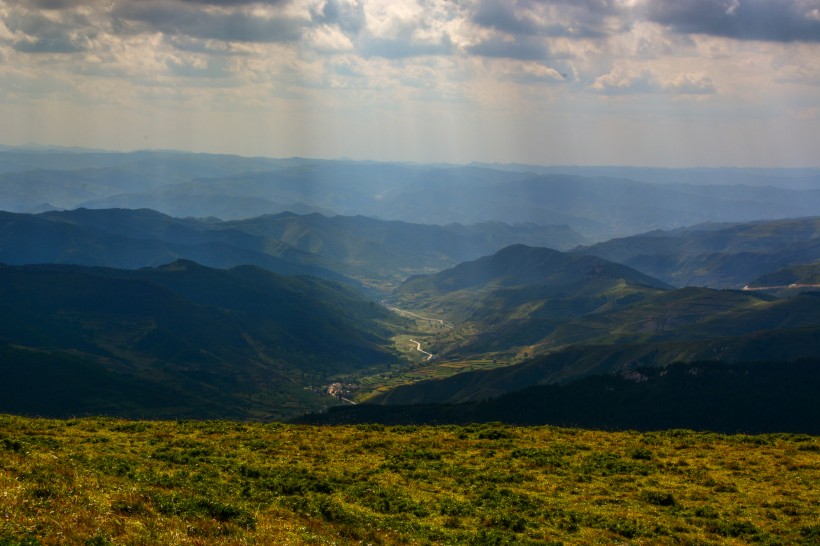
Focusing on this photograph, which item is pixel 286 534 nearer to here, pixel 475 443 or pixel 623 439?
pixel 475 443

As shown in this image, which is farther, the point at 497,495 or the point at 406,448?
the point at 406,448

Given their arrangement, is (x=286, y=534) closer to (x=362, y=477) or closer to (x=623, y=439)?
(x=362, y=477)

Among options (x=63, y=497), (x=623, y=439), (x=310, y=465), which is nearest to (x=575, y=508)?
(x=310, y=465)

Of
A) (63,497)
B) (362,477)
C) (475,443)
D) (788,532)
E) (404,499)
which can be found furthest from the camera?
(475,443)

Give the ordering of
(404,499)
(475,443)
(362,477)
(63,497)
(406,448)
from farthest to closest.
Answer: (475,443)
(406,448)
(362,477)
(404,499)
(63,497)

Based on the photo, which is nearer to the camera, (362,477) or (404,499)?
Result: (404,499)

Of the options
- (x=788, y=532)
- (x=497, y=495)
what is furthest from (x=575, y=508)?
(x=788, y=532)
